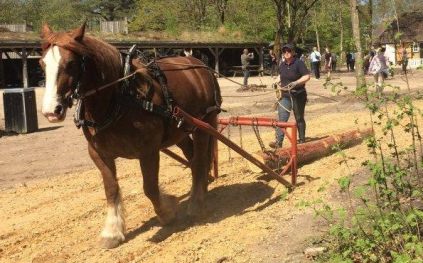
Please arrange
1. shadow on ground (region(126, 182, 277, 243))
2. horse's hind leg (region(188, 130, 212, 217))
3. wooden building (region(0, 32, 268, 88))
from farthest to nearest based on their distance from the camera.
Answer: wooden building (region(0, 32, 268, 88))
horse's hind leg (region(188, 130, 212, 217))
shadow on ground (region(126, 182, 277, 243))

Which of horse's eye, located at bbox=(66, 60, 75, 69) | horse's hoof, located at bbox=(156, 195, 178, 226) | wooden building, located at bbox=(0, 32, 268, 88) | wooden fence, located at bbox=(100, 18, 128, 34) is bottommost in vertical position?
horse's hoof, located at bbox=(156, 195, 178, 226)

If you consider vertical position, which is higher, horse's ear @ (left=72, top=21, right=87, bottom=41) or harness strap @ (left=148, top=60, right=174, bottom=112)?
horse's ear @ (left=72, top=21, right=87, bottom=41)

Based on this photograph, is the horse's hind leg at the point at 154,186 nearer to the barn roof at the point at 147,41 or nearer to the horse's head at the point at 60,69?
the horse's head at the point at 60,69

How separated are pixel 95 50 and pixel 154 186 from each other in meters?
1.51

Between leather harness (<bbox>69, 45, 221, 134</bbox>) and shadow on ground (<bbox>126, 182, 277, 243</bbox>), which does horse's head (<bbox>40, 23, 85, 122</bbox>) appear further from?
shadow on ground (<bbox>126, 182, 277, 243</bbox>)

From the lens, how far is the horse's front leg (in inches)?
228

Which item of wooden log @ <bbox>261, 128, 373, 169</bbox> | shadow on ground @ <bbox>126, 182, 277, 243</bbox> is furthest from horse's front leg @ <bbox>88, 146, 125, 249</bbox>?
wooden log @ <bbox>261, 128, 373, 169</bbox>

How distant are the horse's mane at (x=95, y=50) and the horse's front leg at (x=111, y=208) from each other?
890 mm

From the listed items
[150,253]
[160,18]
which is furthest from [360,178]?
[160,18]

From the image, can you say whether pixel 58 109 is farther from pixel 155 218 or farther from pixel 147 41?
pixel 147 41

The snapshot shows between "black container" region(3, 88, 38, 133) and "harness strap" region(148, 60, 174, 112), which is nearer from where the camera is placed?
"harness strap" region(148, 60, 174, 112)

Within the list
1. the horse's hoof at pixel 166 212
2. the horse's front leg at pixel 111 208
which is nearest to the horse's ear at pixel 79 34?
the horse's front leg at pixel 111 208

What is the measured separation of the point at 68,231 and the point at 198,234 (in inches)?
58.7

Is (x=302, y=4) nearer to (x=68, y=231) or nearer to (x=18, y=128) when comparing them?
(x=18, y=128)
